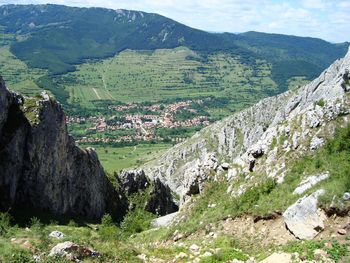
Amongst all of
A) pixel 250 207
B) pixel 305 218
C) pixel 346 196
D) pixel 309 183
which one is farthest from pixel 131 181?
pixel 346 196

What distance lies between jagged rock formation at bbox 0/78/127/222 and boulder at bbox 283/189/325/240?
143ft

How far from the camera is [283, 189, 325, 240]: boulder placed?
2888cm

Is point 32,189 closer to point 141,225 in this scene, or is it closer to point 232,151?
point 141,225

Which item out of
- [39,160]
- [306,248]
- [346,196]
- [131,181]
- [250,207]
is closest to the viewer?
[306,248]

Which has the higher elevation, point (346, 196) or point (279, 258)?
point (346, 196)

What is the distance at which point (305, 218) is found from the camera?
97.7ft

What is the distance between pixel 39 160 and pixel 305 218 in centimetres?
4949

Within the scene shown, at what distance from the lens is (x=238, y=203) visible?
38.8 m

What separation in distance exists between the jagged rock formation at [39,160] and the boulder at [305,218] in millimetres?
43481

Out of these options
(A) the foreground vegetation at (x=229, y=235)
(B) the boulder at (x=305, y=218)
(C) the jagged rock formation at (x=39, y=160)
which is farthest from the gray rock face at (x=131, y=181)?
(B) the boulder at (x=305, y=218)

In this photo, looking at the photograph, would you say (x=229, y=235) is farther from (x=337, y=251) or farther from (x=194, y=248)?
(x=337, y=251)

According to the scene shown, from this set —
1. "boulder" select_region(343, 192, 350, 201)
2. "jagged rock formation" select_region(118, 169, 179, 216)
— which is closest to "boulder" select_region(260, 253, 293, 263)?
"boulder" select_region(343, 192, 350, 201)

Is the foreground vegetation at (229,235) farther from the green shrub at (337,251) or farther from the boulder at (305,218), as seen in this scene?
the boulder at (305,218)

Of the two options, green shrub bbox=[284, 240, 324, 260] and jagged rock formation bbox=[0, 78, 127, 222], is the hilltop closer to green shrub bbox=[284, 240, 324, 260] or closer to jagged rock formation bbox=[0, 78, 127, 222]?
green shrub bbox=[284, 240, 324, 260]
